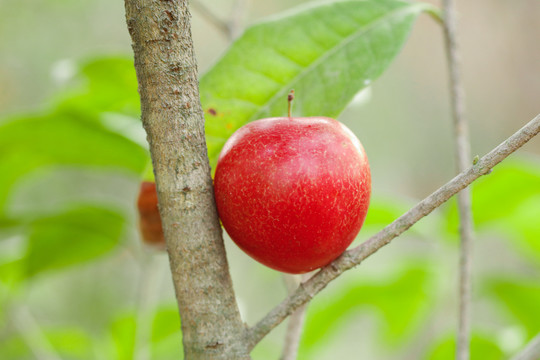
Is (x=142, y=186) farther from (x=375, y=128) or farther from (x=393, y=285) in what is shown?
(x=375, y=128)

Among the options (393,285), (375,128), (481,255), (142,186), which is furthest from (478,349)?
(375,128)

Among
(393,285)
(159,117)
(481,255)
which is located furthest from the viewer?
(481,255)

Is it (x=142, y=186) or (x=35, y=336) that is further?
(x=35, y=336)

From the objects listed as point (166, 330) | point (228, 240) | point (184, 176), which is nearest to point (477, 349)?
point (166, 330)

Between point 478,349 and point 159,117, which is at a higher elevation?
point 159,117

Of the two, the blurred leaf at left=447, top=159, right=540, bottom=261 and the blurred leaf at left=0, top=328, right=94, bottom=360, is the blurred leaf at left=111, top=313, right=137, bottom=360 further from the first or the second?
the blurred leaf at left=447, top=159, right=540, bottom=261

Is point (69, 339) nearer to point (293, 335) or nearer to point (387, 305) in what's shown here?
point (387, 305)

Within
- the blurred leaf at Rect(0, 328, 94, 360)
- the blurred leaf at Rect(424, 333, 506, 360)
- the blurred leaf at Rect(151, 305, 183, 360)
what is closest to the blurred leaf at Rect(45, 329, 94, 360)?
the blurred leaf at Rect(0, 328, 94, 360)
